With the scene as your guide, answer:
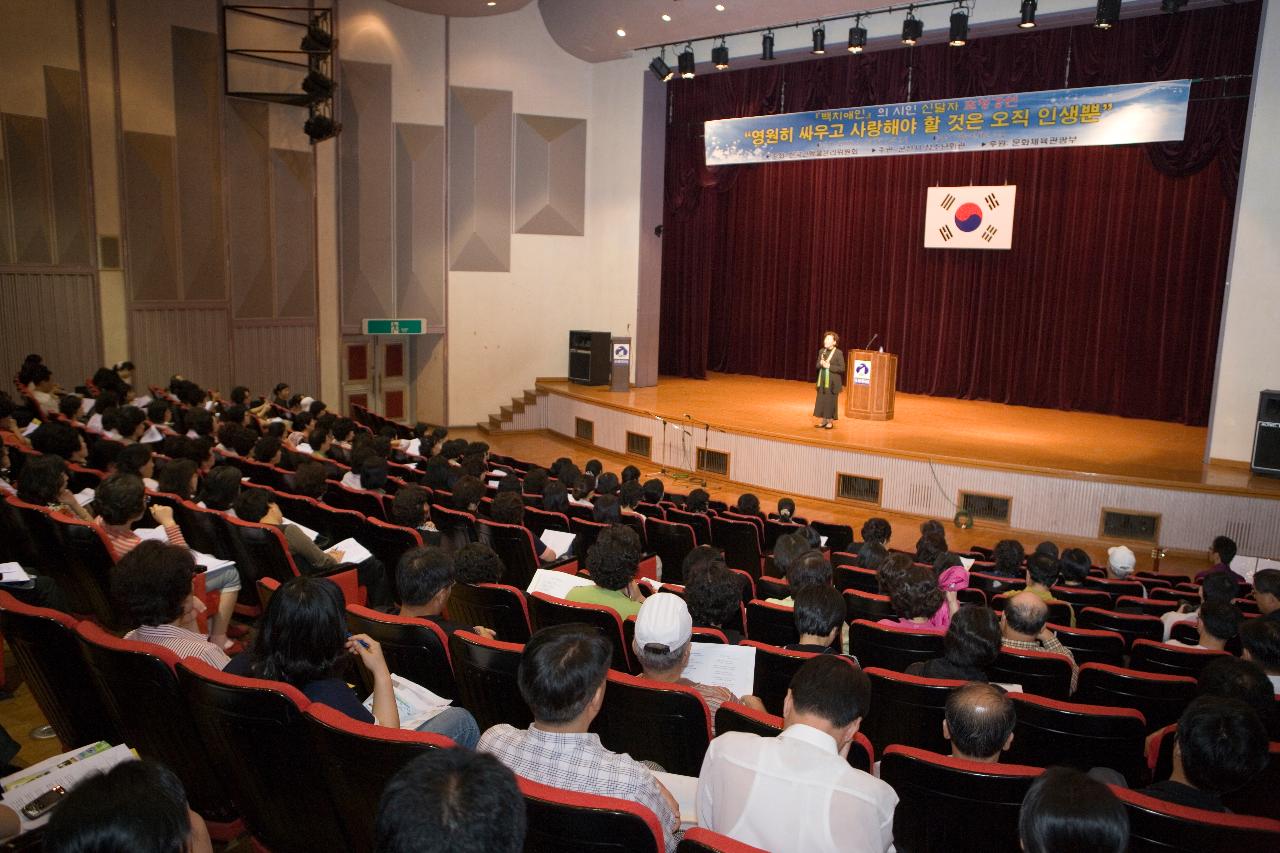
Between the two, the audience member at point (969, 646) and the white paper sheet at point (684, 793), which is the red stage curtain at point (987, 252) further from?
the white paper sheet at point (684, 793)

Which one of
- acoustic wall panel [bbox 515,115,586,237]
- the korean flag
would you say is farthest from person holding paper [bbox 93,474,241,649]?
the korean flag

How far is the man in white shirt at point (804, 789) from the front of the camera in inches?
83.8

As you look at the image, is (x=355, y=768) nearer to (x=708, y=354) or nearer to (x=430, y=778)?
(x=430, y=778)

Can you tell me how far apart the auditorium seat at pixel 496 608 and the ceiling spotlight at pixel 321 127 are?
32.0 ft

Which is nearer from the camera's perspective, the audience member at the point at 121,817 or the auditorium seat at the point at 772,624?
the audience member at the point at 121,817

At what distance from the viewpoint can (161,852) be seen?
147 centimetres

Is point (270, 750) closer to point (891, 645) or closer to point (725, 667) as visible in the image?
point (725, 667)

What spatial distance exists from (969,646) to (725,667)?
865 mm

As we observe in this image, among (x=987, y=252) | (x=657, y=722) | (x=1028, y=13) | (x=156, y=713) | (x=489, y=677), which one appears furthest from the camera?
(x=987, y=252)

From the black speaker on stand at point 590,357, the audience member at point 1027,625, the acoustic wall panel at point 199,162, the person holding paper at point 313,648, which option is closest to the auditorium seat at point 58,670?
the person holding paper at point 313,648

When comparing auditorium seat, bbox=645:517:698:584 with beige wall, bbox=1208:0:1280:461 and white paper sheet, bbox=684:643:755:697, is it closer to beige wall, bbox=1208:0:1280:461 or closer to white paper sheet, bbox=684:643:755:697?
white paper sheet, bbox=684:643:755:697

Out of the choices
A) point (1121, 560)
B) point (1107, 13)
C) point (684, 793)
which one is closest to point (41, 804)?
point (684, 793)

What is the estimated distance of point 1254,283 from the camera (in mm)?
10359

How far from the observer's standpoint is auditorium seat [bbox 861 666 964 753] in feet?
10.4
